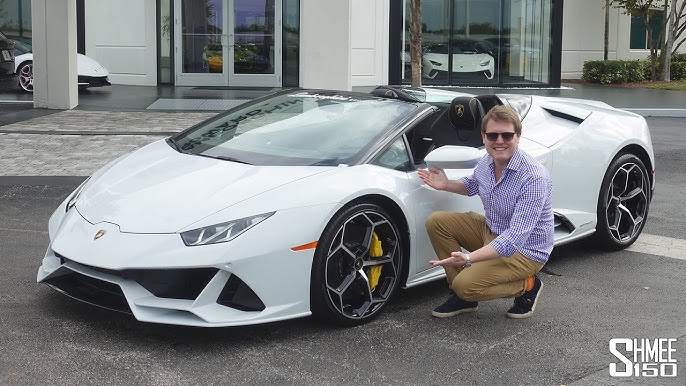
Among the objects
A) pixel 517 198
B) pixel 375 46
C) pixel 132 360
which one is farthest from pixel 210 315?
pixel 375 46

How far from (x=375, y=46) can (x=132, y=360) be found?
19225 millimetres

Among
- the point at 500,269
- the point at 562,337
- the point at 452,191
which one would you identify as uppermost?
the point at 452,191

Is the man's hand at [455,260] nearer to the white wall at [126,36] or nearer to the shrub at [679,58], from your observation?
the white wall at [126,36]

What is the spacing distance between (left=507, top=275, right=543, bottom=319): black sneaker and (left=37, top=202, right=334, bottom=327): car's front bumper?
1.24 meters

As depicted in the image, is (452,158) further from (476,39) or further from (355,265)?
(476,39)

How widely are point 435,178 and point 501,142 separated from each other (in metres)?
0.47

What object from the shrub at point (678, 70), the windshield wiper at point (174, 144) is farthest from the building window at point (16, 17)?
the windshield wiper at point (174, 144)

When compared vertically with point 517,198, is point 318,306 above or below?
below

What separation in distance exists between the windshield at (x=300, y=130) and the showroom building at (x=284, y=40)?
15.6 meters

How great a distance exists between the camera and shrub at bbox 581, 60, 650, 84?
86.2 ft

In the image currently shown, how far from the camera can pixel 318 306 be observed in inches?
187

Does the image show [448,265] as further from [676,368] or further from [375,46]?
[375,46]

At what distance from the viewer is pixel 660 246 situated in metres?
6.92

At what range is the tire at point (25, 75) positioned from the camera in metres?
18.9
